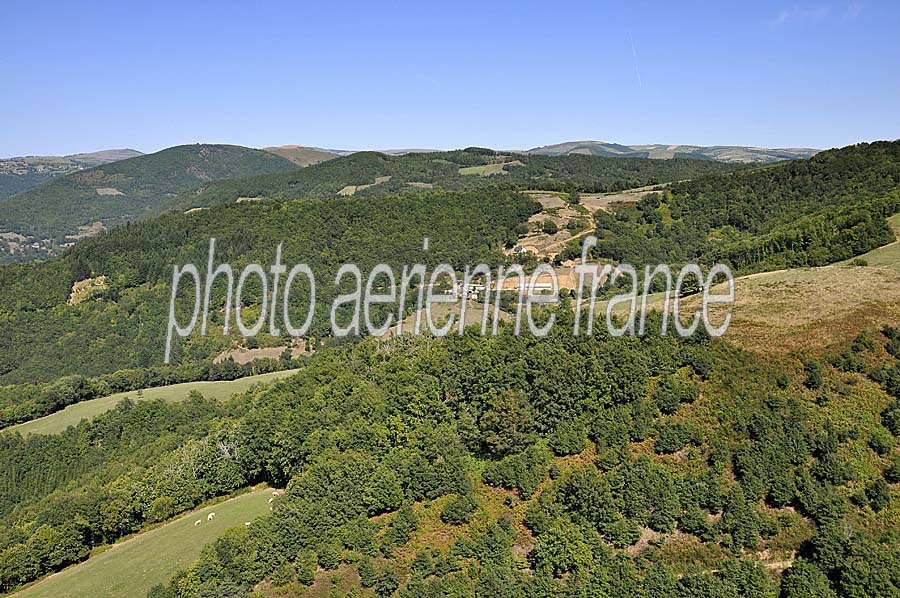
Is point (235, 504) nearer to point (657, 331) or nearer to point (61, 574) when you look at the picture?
point (61, 574)

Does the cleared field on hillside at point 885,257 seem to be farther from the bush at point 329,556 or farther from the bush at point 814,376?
the bush at point 329,556

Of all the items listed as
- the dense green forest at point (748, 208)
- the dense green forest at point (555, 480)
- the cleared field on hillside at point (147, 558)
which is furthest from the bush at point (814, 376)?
the cleared field on hillside at point (147, 558)

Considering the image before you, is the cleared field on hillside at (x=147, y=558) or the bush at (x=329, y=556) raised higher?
the bush at (x=329, y=556)

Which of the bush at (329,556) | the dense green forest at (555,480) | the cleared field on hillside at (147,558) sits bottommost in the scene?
the cleared field on hillside at (147,558)

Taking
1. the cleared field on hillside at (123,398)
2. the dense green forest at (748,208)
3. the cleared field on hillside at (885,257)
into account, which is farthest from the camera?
the dense green forest at (748,208)

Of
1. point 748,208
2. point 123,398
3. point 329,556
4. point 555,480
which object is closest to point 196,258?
point 123,398
